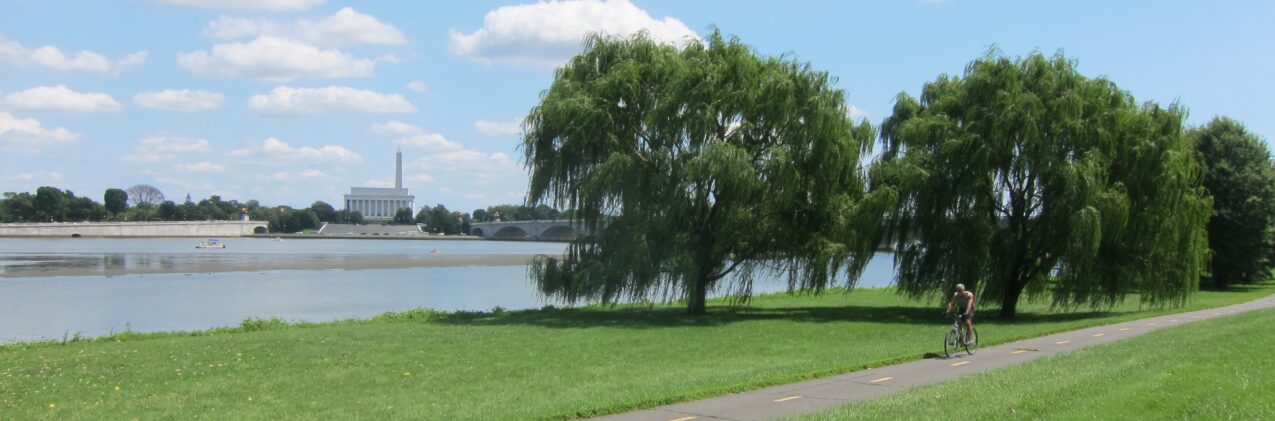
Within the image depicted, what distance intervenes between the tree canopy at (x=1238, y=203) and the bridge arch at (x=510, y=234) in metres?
126

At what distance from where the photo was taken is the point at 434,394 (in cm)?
1589

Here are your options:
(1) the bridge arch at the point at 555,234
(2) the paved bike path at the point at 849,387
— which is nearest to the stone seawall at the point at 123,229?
(1) the bridge arch at the point at 555,234

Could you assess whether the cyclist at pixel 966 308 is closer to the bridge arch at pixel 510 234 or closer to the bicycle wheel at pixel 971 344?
the bicycle wheel at pixel 971 344

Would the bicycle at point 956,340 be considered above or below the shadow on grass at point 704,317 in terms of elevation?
above

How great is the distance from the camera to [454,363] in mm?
20250

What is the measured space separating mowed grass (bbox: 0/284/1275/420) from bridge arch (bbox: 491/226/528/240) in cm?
14530

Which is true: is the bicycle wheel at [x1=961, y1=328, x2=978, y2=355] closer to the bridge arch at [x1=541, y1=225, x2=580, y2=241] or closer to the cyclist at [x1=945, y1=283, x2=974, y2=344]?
the cyclist at [x1=945, y1=283, x2=974, y2=344]

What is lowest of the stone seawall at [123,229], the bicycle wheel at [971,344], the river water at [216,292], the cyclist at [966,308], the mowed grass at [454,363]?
the river water at [216,292]

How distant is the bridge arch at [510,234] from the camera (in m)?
179

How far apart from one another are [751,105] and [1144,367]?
18.8 m

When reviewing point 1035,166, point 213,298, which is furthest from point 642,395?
point 213,298

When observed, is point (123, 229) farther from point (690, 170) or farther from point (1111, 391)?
point (1111, 391)

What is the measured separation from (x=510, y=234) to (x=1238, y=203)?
142100 mm

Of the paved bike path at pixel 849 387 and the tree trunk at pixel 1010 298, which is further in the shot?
the tree trunk at pixel 1010 298
